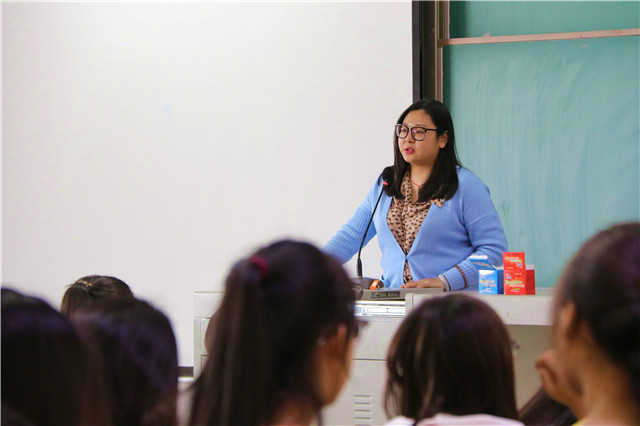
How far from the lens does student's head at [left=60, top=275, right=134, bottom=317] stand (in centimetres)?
183

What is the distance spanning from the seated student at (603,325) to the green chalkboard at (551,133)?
3095mm

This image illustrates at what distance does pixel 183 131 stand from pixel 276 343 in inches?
142

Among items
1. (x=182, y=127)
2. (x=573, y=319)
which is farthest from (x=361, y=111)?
(x=573, y=319)

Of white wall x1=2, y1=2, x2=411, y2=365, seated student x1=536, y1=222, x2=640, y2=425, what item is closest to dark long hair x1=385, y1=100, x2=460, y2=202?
white wall x1=2, y1=2, x2=411, y2=365

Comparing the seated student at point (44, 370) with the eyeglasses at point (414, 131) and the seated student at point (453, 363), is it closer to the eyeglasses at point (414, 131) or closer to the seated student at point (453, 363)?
the seated student at point (453, 363)

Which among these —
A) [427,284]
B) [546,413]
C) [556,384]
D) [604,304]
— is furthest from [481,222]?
[604,304]

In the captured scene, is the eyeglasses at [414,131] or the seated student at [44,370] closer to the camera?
the seated student at [44,370]

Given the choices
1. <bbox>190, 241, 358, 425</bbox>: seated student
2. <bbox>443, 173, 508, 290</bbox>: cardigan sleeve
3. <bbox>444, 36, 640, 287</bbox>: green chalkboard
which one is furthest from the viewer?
<bbox>444, 36, 640, 287</bbox>: green chalkboard

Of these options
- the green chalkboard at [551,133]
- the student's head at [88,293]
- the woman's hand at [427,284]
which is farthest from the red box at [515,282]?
the green chalkboard at [551,133]

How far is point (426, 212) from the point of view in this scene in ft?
9.04

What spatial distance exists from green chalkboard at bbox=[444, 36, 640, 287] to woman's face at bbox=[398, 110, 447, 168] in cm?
129

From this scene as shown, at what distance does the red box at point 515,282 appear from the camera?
7.36ft

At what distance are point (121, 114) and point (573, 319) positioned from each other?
4084 mm

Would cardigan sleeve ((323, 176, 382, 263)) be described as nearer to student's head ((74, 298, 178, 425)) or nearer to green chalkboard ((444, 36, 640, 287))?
green chalkboard ((444, 36, 640, 287))
